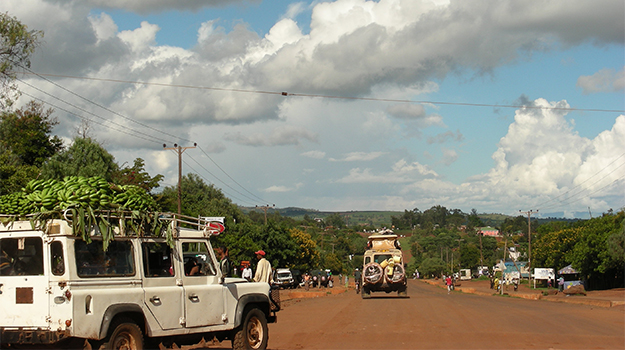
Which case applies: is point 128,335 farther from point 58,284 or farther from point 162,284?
point 58,284

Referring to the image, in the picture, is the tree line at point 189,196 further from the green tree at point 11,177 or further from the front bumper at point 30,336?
the front bumper at point 30,336

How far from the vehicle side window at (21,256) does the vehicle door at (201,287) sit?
2.40 m

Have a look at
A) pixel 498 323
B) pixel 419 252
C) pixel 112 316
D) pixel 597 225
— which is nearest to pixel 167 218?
pixel 112 316

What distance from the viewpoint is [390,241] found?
106 feet

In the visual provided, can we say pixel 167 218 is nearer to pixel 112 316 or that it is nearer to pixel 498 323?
pixel 112 316

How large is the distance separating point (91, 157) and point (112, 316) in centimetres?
3257

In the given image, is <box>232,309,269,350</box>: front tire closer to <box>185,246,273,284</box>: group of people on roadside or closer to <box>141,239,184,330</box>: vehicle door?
<box>185,246,273,284</box>: group of people on roadside

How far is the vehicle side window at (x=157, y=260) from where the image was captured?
9274 mm

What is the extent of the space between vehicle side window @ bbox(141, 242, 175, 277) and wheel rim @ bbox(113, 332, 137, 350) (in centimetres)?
99

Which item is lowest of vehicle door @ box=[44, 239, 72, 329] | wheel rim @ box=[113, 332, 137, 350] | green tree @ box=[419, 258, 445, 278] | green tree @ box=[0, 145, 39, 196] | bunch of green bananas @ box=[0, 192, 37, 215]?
green tree @ box=[419, 258, 445, 278]

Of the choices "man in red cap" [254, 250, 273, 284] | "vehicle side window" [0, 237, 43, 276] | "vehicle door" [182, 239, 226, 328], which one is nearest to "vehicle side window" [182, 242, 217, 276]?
"vehicle door" [182, 239, 226, 328]

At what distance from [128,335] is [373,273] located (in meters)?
21.7

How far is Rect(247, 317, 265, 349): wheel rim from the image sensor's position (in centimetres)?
1099

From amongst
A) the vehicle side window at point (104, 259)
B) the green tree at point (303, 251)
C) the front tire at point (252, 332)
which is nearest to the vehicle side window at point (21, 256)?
the vehicle side window at point (104, 259)
